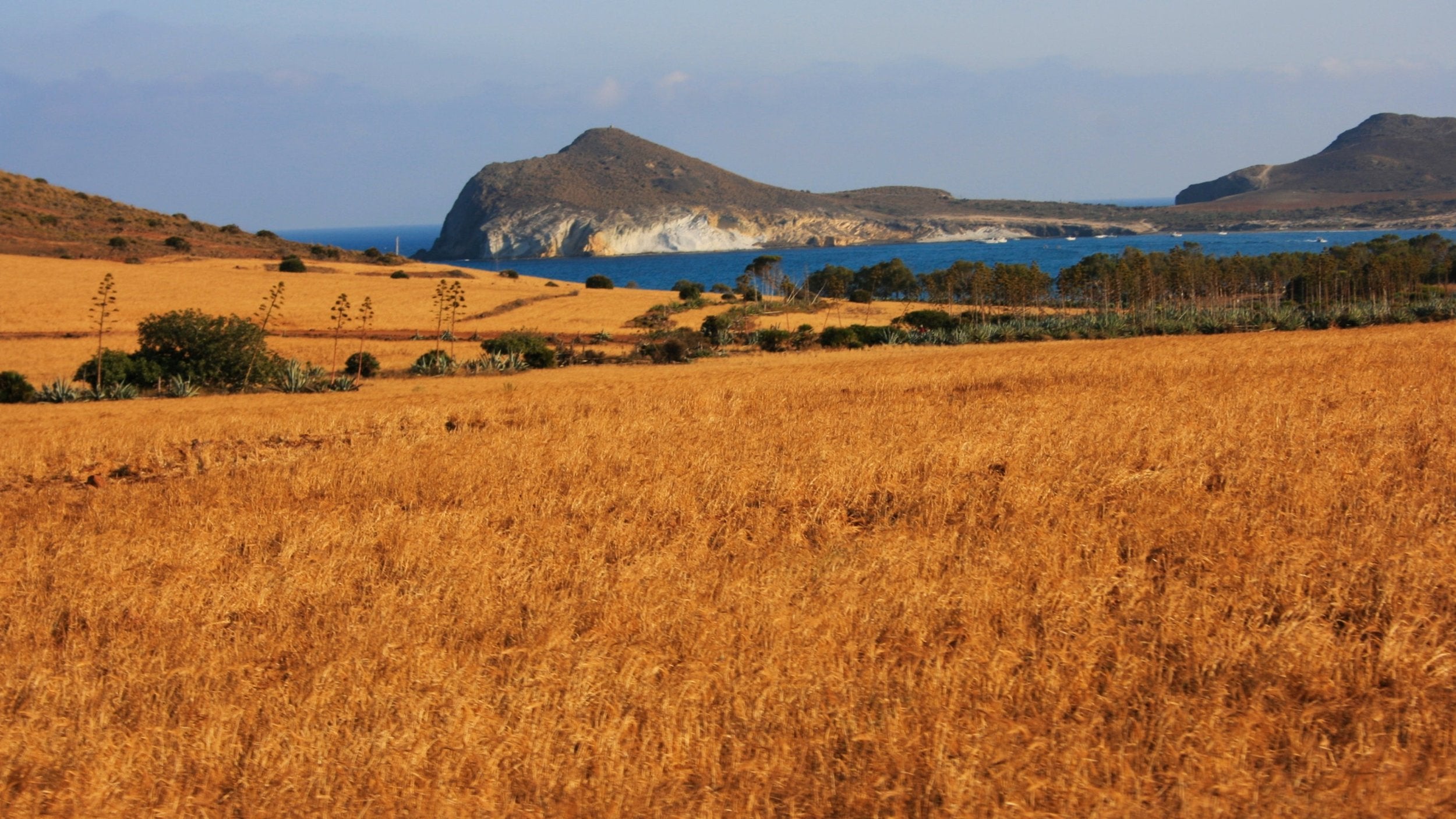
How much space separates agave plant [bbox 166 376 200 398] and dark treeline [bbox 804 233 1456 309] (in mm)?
33805

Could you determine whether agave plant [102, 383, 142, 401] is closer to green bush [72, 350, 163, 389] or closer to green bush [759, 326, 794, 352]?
green bush [72, 350, 163, 389]

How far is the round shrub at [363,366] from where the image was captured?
3020 cm

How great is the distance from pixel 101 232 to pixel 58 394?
208 ft

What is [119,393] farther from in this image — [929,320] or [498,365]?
[929,320]

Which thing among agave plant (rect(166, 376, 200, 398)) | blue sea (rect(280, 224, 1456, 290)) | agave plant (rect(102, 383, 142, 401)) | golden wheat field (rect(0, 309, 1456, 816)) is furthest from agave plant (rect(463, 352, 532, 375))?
blue sea (rect(280, 224, 1456, 290))

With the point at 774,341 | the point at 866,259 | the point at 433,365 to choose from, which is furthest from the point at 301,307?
the point at 866,259

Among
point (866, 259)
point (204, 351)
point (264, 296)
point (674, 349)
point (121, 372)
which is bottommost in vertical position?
point (674, 349)

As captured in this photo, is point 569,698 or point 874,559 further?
point 874,559

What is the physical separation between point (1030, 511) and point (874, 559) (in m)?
1.62

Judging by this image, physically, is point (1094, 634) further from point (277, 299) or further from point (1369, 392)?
point (277, 299)

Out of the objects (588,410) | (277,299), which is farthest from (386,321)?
(588,410)

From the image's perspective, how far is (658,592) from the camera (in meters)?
6.09

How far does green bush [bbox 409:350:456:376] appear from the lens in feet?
100

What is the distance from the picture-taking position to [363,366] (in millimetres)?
30359
